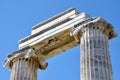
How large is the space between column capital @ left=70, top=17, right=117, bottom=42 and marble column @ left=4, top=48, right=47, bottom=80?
128 inches

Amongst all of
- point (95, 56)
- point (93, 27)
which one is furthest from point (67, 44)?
point (95, 56)

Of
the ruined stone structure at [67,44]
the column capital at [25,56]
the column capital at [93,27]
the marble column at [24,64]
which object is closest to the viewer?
the ruined stone structure at [67,44]

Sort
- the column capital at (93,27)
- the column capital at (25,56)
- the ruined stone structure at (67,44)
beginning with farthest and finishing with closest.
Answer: the column capital at (25,56), the column capital at (93,27), the ruined stone structure at (67,44)

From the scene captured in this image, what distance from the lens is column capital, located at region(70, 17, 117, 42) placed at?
2745cm

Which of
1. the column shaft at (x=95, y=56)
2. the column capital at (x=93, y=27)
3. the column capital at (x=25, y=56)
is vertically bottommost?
the column shaft at (x=95, y=56)

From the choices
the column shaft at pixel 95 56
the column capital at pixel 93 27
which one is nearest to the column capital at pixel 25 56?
the column capital at pixel 93 27

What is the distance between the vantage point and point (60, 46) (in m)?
30.4

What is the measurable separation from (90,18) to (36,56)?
433 centimetres

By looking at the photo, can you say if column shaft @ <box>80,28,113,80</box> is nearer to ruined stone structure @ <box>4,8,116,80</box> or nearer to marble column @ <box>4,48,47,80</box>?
ruined stone structure @ <box>4,8,116,80</box>

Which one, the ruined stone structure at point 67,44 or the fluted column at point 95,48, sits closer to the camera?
the fluted column at point 95,48

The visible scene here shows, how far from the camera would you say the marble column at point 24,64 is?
28.8 meters

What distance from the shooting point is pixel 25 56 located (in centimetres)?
2964

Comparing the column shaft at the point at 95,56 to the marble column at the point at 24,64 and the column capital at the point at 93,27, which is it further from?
the marble column at the point at 24,64

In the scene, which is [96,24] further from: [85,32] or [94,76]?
[94,76]
